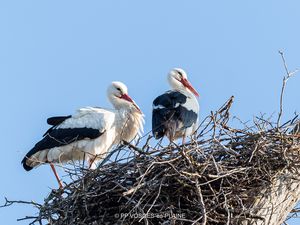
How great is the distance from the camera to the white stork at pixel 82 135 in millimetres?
9469

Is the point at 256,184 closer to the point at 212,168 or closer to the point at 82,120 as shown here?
the point at 212,168

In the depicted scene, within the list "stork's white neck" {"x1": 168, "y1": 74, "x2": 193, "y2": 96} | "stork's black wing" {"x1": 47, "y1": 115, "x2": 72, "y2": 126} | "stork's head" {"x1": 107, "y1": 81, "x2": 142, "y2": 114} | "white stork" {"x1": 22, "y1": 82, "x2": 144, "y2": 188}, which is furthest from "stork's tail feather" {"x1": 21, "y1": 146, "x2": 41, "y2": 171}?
"stork's white neck" {"x1": 168, "y1": 74, "x2": 193, "y2": 96}

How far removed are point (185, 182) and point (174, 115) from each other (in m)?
2.61

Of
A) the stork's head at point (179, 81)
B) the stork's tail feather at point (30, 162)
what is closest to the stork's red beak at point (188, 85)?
the stork's head at point (179, 81)

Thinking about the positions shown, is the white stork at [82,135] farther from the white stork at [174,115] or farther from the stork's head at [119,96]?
the white stork at [174,115]

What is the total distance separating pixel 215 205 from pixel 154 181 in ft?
1.63

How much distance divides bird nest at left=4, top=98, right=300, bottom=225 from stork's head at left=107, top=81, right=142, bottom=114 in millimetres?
3203

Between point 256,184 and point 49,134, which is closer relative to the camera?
point 256,184

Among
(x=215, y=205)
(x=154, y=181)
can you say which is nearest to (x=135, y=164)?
(x=154, y=181)

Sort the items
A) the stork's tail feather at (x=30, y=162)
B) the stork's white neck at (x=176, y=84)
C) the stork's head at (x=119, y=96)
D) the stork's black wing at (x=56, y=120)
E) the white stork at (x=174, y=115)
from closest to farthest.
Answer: the white stork at (x=174, y=115) → the stork's tail feather at (x=30, y=162) → the stork's black wing at (x=56, y=120) → the stork's head at (x=119, y=96) → the stork's white neck at (x=176, y=84)

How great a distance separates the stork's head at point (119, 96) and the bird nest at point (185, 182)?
3.20 metres

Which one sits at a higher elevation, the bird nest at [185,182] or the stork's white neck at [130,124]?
the stork's white neck at [130,124]

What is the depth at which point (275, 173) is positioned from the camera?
6.47 metres

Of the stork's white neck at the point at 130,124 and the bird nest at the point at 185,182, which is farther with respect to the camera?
the stork's white neck at the point at 130,124
